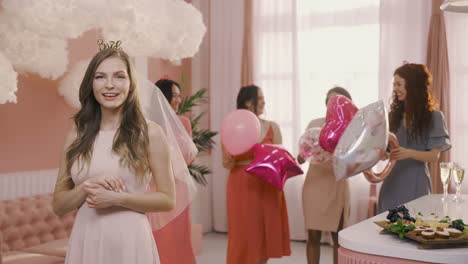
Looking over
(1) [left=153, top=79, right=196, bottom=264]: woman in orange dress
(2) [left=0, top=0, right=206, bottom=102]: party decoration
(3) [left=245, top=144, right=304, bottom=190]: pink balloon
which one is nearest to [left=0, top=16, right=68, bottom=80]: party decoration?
(2) [left=0, top=0, right=206, bottom=102]: party decoration

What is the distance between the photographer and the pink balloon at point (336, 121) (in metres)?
2.44

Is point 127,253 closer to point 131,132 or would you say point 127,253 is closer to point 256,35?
point 131,132

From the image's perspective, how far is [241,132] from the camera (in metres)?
3.84

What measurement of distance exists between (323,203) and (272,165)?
56cm

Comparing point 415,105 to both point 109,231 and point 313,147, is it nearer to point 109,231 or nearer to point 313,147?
point 313,147

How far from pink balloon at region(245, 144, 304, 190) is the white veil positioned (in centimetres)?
72

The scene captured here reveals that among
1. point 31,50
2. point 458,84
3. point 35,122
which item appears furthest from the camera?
point 458,84

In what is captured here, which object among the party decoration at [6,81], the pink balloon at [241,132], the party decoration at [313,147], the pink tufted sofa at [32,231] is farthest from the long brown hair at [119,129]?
the pink tufted sofa at [32,231]

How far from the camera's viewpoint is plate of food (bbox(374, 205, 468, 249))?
174 cm

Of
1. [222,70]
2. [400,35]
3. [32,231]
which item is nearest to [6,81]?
[32,231]

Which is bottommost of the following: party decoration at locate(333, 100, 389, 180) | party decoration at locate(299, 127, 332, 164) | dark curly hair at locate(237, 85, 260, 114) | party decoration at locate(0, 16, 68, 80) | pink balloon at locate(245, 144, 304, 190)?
pink balloon at locate(245, 144, 304, 190)

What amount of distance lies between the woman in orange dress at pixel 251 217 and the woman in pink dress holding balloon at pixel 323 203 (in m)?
0.22

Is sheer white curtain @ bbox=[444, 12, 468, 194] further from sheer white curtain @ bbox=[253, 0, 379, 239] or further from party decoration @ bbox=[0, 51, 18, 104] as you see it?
party decoration @ bbox=[0, 51, 18, 104]

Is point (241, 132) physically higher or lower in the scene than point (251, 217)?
higher
